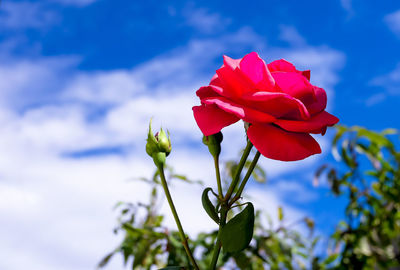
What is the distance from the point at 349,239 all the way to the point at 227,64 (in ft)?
4.51

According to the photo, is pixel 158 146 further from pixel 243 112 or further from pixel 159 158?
pixel 243 112

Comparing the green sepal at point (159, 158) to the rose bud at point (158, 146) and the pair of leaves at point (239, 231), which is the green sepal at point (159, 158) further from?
the pair of leaves at point (239, 231)

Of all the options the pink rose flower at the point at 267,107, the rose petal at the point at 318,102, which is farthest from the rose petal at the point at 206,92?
the rose petal at the point at 318,102

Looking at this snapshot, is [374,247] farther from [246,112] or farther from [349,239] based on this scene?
[246,112]

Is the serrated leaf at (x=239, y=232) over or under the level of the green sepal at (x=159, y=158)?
under

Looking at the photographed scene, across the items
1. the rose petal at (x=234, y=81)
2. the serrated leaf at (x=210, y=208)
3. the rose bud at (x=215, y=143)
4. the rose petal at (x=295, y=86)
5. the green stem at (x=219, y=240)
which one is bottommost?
the green stem at (x=219, y=240)

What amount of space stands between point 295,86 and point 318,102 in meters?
0.03

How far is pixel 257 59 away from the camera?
52 cm

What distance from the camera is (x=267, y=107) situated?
502 mm

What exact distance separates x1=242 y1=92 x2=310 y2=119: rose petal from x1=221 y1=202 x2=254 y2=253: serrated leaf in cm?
10

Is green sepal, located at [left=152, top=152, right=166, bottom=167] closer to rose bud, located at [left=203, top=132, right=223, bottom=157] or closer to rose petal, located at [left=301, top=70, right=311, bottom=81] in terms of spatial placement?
rose bud, located at [left=203, top=132, right=223, bottom=157]

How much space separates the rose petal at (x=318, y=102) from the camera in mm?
525

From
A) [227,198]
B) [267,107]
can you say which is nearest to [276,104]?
[267,107]

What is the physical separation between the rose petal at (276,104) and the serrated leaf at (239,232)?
104mm
